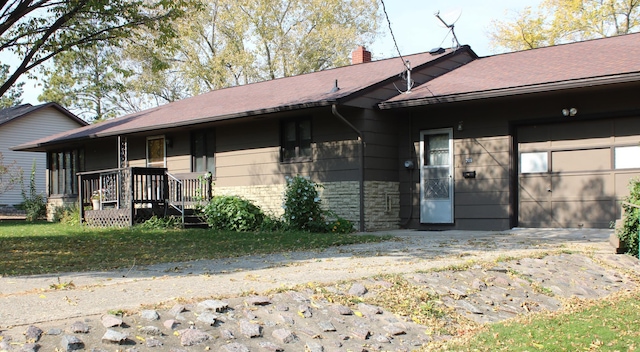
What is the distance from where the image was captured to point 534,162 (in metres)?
12.6

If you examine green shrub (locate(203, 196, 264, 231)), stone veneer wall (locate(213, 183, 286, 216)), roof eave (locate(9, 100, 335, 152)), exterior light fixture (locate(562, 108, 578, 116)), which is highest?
roof eave (locate(9, 100, 335, 152))

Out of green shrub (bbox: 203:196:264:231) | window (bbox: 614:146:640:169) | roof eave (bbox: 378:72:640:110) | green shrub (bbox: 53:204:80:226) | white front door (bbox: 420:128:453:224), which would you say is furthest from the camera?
green shrub (bbox: 53:204:80:226)

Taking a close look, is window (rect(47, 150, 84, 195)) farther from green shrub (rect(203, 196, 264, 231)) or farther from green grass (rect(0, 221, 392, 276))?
green grass (rect(0, 221, 392, 276))

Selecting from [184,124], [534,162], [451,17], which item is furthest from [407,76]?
[184,124]

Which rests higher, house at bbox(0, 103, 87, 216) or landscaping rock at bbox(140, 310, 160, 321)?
house at bbox(0, 103, 87, 216)

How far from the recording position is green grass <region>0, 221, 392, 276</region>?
340 inches

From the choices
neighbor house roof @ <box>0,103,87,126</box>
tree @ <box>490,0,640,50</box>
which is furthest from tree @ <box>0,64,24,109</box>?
tree @ <box>490,0,640,50</box>

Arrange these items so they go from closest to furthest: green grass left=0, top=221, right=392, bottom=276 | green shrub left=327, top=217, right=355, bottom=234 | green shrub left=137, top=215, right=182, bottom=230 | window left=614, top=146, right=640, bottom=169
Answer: green grass left=0, top=221, right=392, bottom=276, window left=614, top=146, right=640, bottom=169, green shrub left=327, top=217, right=355, bottom=234, green shrub left=137, top=215, right=182, bottom=230

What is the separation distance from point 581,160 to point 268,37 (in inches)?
903

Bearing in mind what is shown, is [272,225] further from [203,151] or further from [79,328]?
[79,328]

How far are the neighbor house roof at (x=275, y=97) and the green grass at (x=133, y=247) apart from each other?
320 cm

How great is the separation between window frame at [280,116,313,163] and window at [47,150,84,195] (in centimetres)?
994

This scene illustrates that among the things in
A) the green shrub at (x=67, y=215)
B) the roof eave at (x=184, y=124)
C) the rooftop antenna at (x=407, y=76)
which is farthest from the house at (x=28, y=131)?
the rooftop antenna at (x=407, y=76)

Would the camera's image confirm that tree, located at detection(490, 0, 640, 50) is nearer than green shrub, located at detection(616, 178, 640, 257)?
No
